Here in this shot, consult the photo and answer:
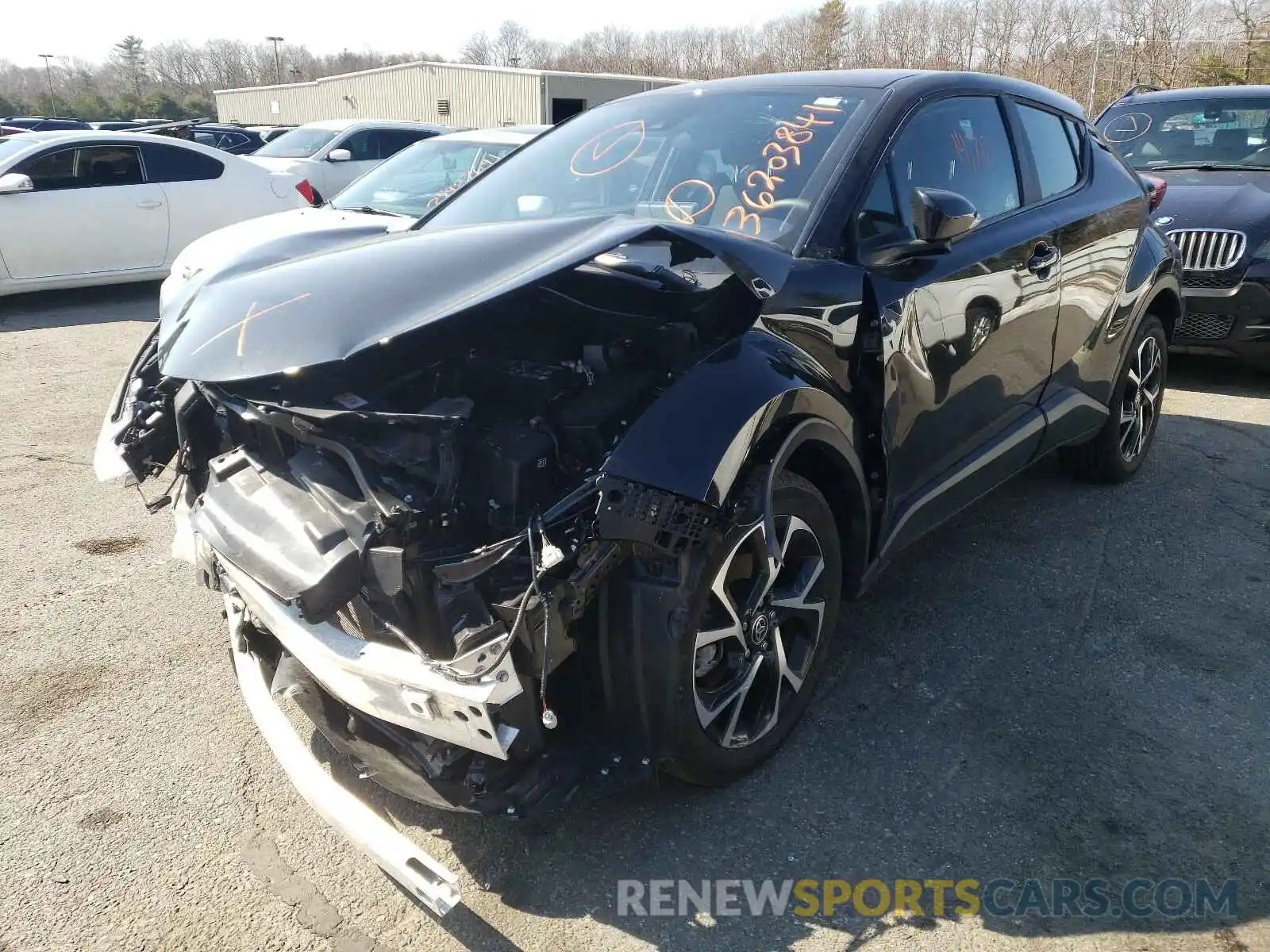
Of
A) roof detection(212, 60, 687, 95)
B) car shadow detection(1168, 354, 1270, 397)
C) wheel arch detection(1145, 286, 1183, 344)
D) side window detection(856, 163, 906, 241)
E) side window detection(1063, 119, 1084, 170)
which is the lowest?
car shadow detection(1168, 354, 1270, 397)

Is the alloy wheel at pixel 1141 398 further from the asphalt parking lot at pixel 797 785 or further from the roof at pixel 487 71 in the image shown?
the roof at pixel 487 71

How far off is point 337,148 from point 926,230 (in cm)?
1145

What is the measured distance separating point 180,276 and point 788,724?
456cm

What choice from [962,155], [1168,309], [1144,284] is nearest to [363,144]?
[1168,309]

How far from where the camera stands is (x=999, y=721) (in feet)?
9.99

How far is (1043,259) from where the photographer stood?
3678 millimetres

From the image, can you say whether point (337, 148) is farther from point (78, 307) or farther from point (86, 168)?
point (78, 307)

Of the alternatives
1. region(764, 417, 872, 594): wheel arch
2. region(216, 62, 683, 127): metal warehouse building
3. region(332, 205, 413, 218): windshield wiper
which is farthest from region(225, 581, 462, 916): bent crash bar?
region(216, 62, 683, 127): metal warehouse building

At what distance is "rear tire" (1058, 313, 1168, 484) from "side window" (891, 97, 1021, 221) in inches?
59.0

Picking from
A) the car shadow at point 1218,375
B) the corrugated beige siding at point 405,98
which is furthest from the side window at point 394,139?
the corrugated beige siding at point 405,98

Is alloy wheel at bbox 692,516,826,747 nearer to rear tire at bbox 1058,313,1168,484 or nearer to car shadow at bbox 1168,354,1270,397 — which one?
rear tire at bbox 1058,313,1168,484

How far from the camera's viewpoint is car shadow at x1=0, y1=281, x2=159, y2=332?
347 inches

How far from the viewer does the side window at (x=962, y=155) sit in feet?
10.5

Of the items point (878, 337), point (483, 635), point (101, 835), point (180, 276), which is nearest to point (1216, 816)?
point (878, 337)
